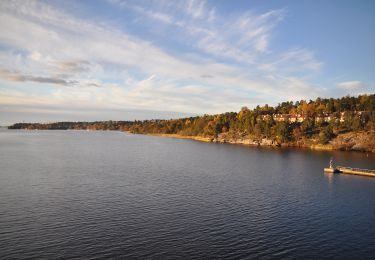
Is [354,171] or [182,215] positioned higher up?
[354,171]

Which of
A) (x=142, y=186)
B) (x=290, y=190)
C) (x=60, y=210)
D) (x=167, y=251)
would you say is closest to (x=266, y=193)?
(x=290, y=190)

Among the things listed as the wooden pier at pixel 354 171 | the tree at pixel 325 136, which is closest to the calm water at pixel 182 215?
the wooden pier at pixel 354 171

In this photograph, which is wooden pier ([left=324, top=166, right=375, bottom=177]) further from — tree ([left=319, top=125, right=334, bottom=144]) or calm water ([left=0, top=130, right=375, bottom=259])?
tree ([left=319, top=125, right=334, bottom=144])

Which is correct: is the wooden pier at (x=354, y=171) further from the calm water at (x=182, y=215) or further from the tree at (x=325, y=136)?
the tree at (x=325, y=136)

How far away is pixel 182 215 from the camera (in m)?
50.8

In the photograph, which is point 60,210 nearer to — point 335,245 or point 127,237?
point 127,237

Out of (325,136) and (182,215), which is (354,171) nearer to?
(182,215)

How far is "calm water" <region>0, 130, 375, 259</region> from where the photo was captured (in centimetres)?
3881

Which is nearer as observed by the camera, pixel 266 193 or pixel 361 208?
pixel 361 208

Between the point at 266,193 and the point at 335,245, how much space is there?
25813 mm

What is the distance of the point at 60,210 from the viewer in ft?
169

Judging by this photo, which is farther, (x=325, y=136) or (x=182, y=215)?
(x=325, y=136)

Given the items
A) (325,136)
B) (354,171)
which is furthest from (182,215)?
(325,136)

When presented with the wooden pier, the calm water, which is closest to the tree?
the wooden pier
